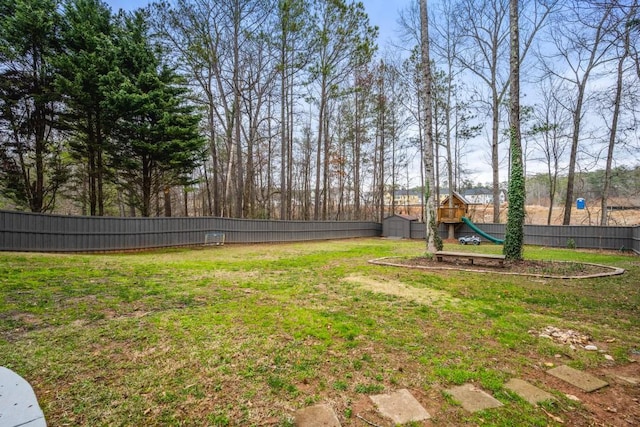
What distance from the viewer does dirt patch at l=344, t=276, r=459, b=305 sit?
13.5 feet

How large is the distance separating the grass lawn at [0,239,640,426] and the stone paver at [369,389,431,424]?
0.07 meters

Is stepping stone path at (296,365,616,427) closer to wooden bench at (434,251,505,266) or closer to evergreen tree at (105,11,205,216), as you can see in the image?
wooden bench at (434,251,505,266)

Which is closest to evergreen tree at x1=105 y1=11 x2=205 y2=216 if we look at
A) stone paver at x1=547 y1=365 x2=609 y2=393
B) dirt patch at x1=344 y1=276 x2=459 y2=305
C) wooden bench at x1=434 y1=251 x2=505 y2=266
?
dirt patch at x1=344 y1=276 x2=459 y2=305

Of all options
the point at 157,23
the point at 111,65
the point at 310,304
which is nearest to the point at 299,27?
the point at 157,23

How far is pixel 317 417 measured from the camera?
5.41 ft

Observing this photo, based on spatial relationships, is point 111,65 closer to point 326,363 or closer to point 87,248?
point 87,248

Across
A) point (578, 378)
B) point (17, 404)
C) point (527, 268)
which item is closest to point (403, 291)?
point (578, 378)

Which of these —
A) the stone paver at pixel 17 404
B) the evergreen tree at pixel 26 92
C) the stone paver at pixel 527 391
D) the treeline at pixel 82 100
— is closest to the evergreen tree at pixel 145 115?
the treeline at pixel 82 100

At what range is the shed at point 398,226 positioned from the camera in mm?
18802

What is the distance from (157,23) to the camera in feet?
43.5

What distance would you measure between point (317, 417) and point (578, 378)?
203cm

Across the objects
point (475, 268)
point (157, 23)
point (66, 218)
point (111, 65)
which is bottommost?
point (475, 268)

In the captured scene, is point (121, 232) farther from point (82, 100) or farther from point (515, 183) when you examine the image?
point (515, 183)

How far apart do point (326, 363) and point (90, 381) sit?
5.23ft
